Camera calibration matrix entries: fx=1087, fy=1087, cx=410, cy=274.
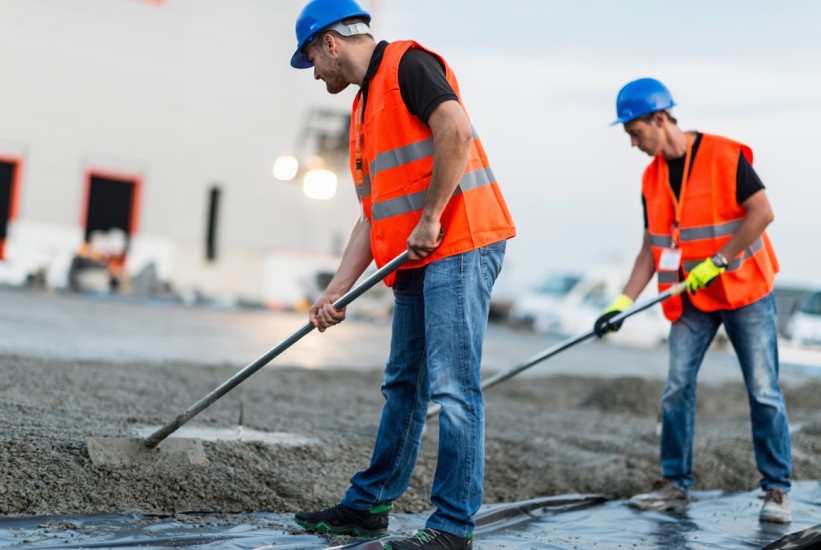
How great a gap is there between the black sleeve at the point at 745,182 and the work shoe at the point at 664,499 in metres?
1.31

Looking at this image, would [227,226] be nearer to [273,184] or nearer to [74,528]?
[273,184]

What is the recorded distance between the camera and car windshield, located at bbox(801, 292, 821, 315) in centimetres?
2008

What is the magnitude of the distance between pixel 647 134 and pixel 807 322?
16023 mm

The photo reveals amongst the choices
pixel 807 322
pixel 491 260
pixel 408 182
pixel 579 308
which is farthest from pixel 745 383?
pixel 579 308

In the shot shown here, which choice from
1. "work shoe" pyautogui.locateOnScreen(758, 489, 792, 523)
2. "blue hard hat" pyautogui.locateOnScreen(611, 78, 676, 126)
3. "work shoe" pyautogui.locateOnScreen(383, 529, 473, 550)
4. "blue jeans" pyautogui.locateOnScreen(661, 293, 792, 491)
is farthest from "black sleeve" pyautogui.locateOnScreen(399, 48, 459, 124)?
"work shoe" pyautogui.locateOnScreen(758, 489, 792, 523)

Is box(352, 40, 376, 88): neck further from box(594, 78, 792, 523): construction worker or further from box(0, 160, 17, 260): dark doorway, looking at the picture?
box(0, 160, 17, 260): dark doorway

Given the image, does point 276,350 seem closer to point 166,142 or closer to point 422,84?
point 422,84

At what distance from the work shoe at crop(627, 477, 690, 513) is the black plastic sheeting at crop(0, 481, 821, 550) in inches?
2.2

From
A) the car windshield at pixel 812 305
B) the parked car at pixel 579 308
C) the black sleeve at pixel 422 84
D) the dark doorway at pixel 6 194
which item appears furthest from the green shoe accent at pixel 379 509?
the dark doorway at pixel 6 194

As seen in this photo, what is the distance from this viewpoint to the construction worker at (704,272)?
467 centimetres

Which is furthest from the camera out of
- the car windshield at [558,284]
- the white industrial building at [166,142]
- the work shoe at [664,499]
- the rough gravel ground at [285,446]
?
the car windshield at [558,284]

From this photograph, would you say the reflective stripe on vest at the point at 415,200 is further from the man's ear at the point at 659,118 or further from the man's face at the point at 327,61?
the man's ear at the point at 659,118

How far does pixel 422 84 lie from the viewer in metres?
3.26

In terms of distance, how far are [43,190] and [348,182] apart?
7681 mm
